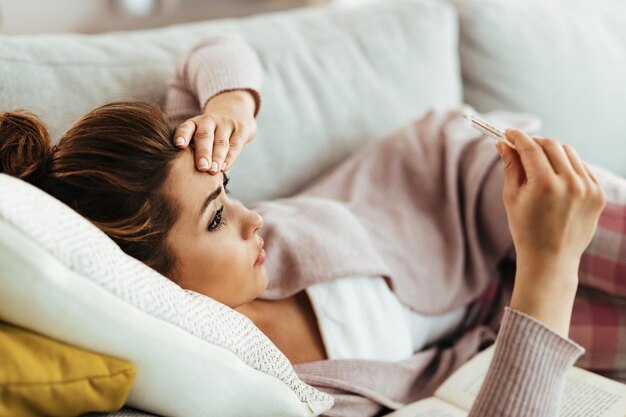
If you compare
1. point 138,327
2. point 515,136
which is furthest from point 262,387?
point 515,136

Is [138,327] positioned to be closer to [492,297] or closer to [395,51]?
[492,297]

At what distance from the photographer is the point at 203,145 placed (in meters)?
0.85

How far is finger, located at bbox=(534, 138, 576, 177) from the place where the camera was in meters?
0.75

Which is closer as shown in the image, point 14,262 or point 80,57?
point 14,262

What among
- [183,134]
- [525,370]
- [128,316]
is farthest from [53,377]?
[525,370]

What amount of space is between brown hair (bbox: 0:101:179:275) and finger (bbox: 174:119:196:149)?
1cm

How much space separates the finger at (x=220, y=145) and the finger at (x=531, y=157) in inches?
14.6

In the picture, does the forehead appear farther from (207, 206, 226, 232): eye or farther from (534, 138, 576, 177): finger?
(534, 138, 576, 177): finger

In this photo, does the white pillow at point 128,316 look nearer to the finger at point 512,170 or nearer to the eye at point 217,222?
the eye at point 217,222

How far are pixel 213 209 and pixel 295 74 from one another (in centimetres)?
56

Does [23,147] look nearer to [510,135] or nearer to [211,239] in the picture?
[211,239]

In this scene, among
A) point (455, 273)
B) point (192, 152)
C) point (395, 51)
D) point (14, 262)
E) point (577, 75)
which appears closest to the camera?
point (14, 262)

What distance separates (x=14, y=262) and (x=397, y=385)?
2.07 ft

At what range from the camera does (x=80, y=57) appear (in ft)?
3.67
